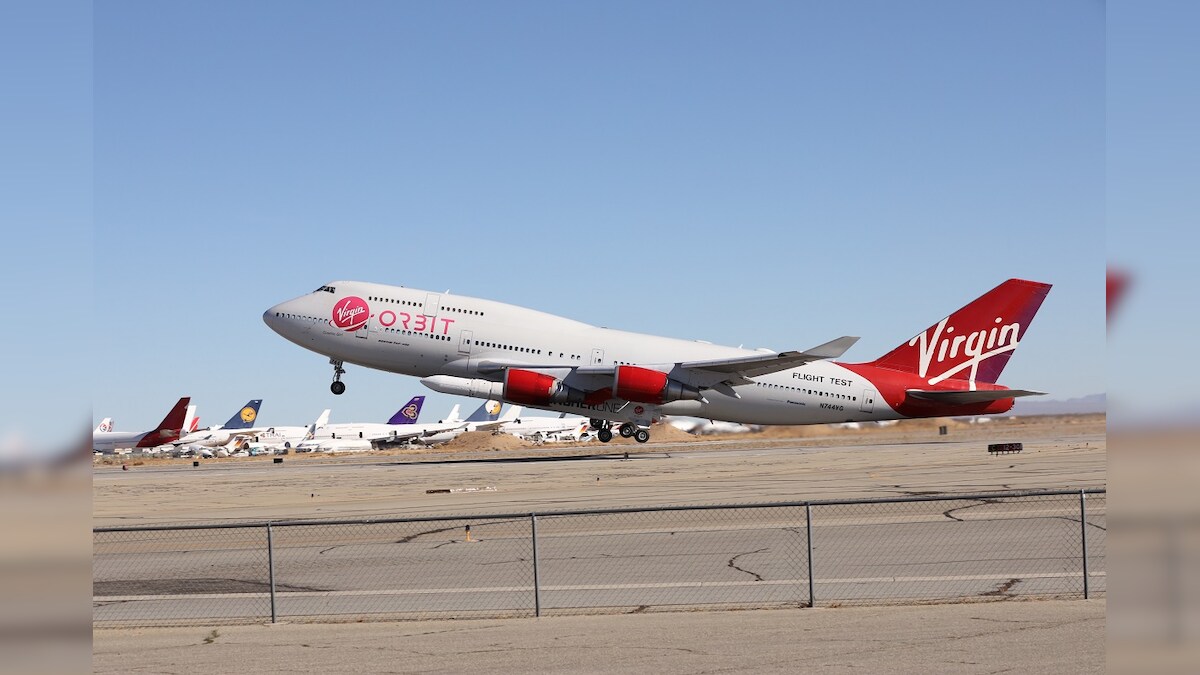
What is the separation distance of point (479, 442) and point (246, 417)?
1738 inches

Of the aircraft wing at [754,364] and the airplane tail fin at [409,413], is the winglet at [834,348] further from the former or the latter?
the airplane tail fin at [409,413]

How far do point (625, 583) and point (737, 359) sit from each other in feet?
120

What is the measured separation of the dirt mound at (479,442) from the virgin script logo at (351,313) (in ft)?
150

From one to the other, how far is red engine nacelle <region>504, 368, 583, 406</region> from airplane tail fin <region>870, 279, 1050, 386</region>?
17.1m

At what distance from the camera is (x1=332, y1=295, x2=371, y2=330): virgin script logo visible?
2046 inches

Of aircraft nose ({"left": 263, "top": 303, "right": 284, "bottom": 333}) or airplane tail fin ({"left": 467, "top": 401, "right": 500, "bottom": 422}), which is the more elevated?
aircraft nose ({"left": 263, "top": 303, "right": 284, "bottom": 333})

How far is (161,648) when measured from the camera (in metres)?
12.4

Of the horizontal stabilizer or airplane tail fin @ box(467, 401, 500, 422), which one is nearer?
the horizontal stabilizer

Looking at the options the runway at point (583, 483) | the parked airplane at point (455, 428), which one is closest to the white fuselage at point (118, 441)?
the parked airplane at point (455, 428)

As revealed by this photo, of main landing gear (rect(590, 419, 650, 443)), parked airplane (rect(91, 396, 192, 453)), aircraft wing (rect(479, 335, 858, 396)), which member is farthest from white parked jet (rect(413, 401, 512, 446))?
aircraft wing (rect(479, 335, 858, 396))

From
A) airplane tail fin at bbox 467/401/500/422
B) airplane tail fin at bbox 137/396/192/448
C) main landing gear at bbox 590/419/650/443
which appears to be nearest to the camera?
main landing gear at bbox 590/419/650/443

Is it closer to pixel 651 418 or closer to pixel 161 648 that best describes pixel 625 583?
pixel 161 648

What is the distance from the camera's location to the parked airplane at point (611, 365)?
52094 mm

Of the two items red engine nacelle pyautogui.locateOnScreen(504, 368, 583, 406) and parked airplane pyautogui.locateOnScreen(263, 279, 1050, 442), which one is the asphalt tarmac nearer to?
red engine nacelle pyautogui.locateOnScreen(504, 368, 583, 406)
